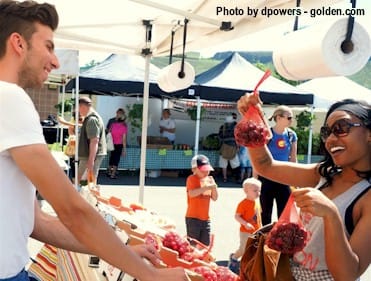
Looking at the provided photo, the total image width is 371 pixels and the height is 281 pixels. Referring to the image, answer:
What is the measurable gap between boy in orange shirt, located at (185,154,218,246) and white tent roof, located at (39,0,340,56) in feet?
3.60

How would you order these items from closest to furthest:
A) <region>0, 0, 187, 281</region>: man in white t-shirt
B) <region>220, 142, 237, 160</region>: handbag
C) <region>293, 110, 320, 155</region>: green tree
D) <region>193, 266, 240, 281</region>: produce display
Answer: <region>0, 0, 187, 281</region>: man in white t-shirt → <region>193, 266, 240, 281</region>: produce display → <region>220, 142, 237, 160</region>: handbag → <region>293, 110, 320, 155</region>: green tree

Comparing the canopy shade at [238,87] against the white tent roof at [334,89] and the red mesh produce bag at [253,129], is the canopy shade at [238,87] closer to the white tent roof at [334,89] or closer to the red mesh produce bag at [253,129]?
the white tent roof at [334,89]

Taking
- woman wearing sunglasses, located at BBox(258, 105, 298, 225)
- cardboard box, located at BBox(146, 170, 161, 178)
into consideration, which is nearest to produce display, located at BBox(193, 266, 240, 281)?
woman wearing sunglasses, located at BBox(258, 105, 298, 225)

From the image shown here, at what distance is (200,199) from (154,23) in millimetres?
1594

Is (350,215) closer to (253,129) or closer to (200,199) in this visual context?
(253,129)

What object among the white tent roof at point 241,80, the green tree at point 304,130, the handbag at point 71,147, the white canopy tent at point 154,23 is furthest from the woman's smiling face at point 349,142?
the green tree at point 304,130

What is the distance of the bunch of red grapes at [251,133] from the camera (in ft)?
6.05

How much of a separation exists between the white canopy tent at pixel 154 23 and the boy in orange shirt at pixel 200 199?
2.89ft

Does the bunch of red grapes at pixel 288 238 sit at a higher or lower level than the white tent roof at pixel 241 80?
lower

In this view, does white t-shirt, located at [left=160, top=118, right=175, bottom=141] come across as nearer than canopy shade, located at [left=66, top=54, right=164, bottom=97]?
No

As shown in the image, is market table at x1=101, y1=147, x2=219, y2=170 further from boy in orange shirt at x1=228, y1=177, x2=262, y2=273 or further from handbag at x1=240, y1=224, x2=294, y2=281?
handbag at x1=240, y1=224, x2=294, y2=281

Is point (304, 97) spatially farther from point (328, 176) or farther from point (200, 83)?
point (328, 176)

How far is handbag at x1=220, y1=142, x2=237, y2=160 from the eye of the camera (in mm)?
11633

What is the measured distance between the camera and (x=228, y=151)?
11727 millimetres
